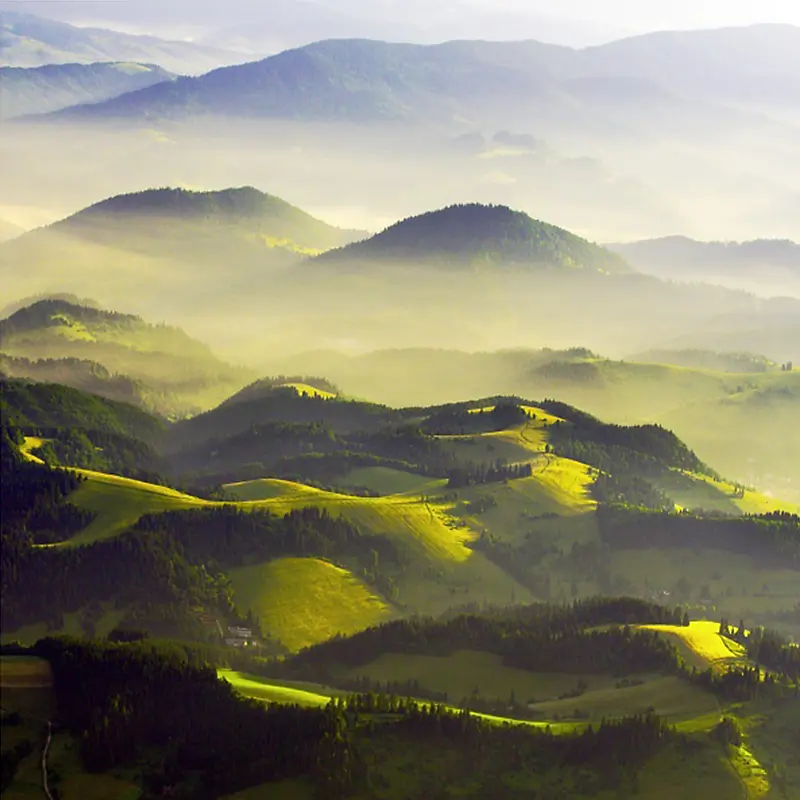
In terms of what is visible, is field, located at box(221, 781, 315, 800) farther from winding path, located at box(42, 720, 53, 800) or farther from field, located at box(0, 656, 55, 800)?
field, located at box(0, 656, 55, 800)

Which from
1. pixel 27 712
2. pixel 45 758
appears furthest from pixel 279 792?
pixel 27 712

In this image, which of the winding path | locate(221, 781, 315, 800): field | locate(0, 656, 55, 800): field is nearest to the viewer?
the winding path

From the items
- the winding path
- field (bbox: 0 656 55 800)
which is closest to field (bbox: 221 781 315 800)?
the winding path

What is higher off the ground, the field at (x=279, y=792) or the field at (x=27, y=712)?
the field at (x=27, y=712)

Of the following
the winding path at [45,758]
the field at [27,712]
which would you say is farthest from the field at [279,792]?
the field at [27,712]

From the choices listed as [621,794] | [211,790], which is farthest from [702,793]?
[211,790]

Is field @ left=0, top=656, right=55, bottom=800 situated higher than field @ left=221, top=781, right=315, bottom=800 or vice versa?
field @ left=0, top=656, right=55, bottom=800

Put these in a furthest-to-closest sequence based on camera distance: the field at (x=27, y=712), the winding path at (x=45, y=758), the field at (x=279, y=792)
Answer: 1. the field at (x=279, y=792)
2. the field at (x=27, y=712)
3. the winding path at (x=45, y=758)

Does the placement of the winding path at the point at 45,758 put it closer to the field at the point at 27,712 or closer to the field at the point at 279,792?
the field at the point at 27,712

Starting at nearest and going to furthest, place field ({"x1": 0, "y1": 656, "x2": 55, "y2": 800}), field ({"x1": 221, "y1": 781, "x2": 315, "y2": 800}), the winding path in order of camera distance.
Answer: the winding path → field ({"x1": 0, "y1": 656, "x2": 55, "y2": 800}) → field ({"x1": 221, "y1": 781, "x2": 315, "y2": 800})

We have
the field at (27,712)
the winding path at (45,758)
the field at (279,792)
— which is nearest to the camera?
the winding path at (45,758)

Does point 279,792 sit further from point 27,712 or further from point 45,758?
A: point 27,712
